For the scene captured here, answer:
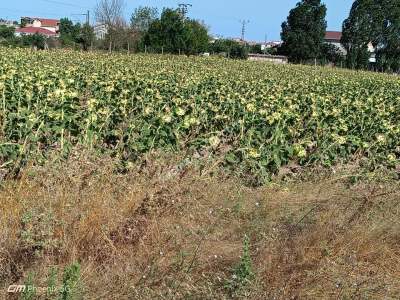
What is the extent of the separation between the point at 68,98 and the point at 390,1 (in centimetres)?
7900

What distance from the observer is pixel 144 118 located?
→ 6633 mm

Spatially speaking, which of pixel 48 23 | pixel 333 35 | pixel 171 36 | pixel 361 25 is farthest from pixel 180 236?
pixel 48 23

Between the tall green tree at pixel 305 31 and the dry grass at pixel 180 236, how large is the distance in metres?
67.2

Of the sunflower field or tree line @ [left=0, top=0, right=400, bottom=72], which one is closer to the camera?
the sunflower field

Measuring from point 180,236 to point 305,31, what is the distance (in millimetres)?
69289

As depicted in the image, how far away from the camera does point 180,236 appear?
398 centimetres

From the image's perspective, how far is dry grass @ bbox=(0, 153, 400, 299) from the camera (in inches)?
136

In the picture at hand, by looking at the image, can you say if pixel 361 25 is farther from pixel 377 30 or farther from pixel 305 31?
pixel 305 31

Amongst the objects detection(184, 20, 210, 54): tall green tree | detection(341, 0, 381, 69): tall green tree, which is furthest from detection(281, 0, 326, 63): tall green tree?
detection(184, 20, 210, 54): tall green tree

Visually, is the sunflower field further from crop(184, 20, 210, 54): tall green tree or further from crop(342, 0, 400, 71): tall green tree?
crop(342, 0, 400, 71): tall green tree

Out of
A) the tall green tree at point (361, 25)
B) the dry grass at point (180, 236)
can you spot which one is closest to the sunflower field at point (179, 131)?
the dry grass at point (180, 236)

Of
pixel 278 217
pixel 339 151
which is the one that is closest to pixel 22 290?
pixel 278 217

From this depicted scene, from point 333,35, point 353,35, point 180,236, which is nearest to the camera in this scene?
point 180,236

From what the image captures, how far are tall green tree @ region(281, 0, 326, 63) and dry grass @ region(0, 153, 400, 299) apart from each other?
6719cm
